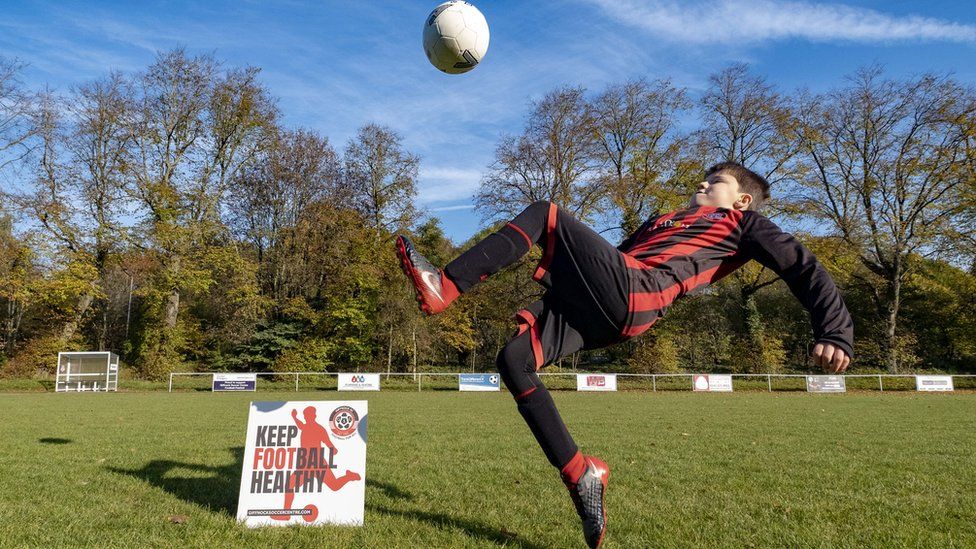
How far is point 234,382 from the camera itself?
1068 inches

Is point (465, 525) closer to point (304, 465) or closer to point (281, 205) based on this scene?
point (304, 465)

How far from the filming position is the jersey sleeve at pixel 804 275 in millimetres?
2842

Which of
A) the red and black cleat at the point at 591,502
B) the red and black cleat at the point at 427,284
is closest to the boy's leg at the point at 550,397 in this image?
the red and black cleat at the point at 591,502

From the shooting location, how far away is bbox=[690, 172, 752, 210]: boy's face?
11.9ft

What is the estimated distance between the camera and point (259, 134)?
34656mm

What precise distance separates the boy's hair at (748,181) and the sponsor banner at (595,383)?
25.1 m

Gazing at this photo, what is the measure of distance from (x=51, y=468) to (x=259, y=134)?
3179 cm

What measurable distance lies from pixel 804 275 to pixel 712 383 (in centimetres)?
2698

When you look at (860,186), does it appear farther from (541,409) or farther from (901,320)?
(541,409)

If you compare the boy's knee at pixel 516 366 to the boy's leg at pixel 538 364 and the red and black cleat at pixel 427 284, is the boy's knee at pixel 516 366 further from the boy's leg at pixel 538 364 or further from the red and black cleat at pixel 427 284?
the red and black cleat at pixel 427 284

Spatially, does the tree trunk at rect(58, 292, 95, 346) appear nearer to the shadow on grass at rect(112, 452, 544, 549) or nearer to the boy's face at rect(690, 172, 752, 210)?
the shadow on grass at rect(112, 452, 544, 549)

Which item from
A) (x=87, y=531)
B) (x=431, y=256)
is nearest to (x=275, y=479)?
(x=87, y=531)

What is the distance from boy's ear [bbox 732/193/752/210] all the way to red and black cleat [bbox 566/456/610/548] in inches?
74.3

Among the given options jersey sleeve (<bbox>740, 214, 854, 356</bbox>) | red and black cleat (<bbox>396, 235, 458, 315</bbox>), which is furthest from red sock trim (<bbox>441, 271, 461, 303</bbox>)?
jersey sleeve (<bbox>740, 214, 854, 356</bbox>)
